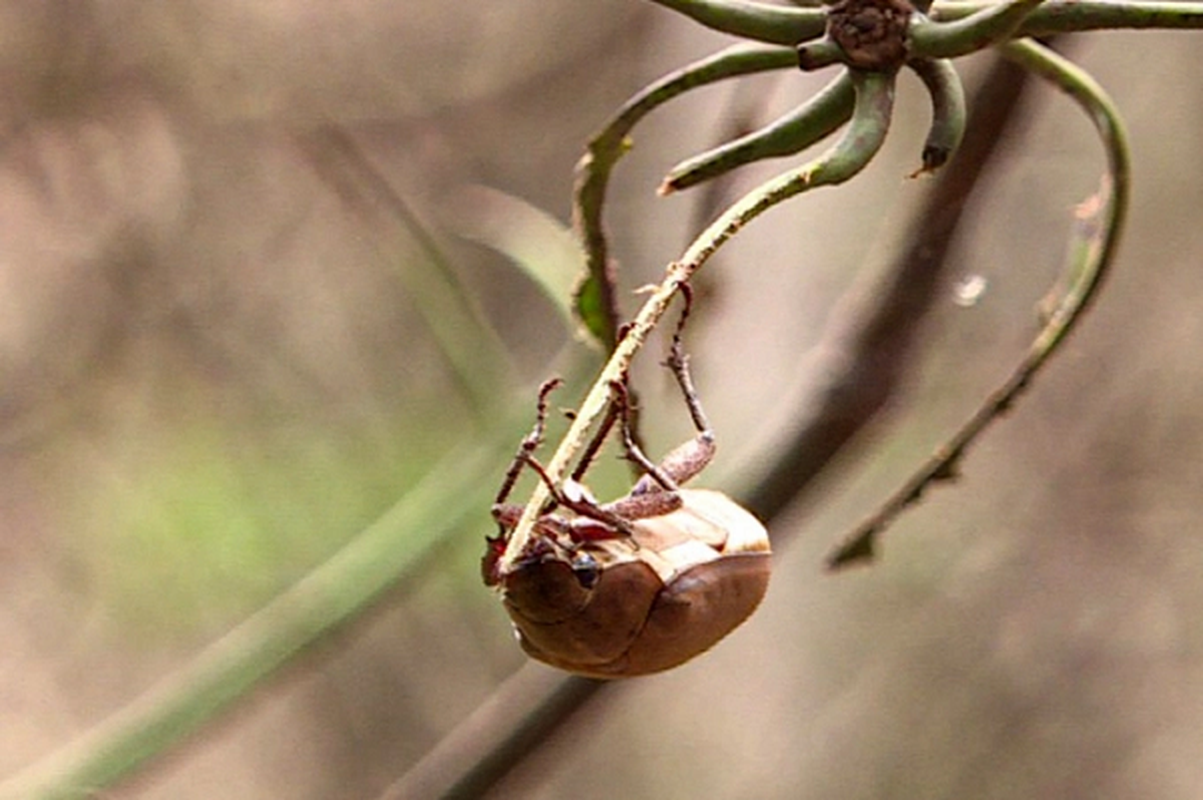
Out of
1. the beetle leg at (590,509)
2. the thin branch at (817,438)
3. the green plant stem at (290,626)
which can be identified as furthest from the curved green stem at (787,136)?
the green plant stem at (290,626)

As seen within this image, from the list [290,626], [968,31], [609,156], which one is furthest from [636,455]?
[290,626]

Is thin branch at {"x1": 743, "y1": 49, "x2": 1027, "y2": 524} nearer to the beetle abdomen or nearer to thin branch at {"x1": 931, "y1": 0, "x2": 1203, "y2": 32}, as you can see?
the beetle abdomen

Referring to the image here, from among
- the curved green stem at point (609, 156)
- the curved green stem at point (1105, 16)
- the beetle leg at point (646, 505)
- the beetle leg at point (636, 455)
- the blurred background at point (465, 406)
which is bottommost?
the blurred background at point (465, 406)

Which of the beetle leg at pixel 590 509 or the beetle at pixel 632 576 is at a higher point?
the beetle leg at pixel 590 509

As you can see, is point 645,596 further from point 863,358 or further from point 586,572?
point 863,358

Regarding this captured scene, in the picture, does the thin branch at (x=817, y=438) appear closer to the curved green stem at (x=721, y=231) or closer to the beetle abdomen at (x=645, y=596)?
the beetle abdomen at (x=645, y=596)

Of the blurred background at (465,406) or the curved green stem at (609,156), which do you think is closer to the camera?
the curved green stem at (609,156)

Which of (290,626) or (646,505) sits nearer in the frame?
(646,505)
